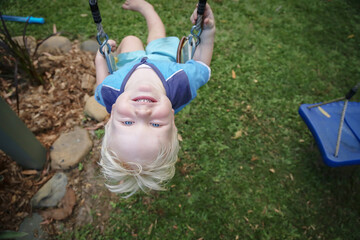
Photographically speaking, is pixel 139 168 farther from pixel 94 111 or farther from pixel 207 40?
pixel 94 111

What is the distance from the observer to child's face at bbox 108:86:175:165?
1.38m

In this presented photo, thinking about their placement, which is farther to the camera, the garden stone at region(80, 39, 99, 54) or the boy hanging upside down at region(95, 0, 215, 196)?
the garden stone at region(80, 39, 99, 54)

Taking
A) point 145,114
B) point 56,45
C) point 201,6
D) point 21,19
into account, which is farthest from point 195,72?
point 21,19

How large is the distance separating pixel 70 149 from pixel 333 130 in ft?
9.98

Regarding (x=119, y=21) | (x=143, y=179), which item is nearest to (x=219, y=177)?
(x=143, y=179)

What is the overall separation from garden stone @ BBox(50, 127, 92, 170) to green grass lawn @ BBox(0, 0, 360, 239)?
72 cm

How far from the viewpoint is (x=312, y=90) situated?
3395mm

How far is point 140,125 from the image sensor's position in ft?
4.56

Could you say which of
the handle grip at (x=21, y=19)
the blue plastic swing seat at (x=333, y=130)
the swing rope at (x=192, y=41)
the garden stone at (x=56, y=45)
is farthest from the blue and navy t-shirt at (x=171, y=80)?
the handle grip at (x=21, y=19)

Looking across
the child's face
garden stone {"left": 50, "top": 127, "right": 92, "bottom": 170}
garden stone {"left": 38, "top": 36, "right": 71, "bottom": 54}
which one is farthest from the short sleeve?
garden stone {"left": 38, "top": 36, "right": 71, "bottom": 54}

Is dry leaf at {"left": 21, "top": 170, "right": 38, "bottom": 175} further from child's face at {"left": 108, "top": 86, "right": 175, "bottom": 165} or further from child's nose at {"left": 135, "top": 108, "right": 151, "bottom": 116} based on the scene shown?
child's nose at {"left": 135, "top": 108, "right": 151, "bottom": 116}

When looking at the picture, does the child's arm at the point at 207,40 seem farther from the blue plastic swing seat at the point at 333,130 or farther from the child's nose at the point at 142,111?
the blue plastic swing seat at the point at 333,130

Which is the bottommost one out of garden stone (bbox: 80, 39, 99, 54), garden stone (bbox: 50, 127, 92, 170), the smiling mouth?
garden stone (bbox: 50, 127, 92, 170)

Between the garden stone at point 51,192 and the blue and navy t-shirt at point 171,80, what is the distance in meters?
1.20
